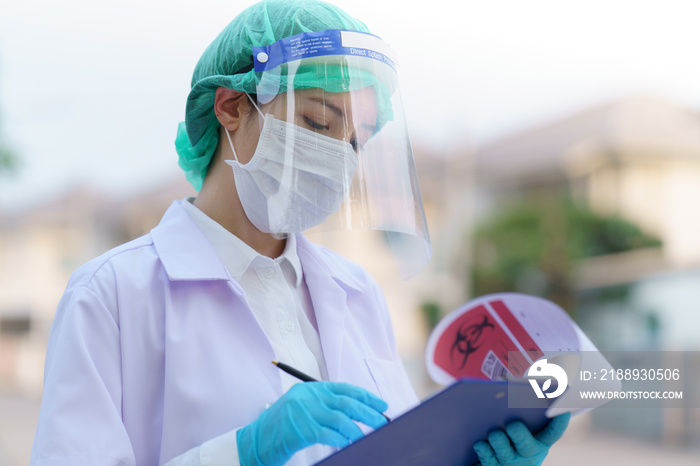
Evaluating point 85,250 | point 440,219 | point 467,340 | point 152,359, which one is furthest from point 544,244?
point 152,359

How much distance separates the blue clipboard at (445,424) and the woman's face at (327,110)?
2.15 feet

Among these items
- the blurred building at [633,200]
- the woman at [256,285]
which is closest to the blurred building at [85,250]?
the blurred building at [633,200]

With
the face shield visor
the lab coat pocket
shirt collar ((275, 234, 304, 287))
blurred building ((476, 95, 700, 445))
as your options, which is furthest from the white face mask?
blurred building ((476, 95, 700, 445))

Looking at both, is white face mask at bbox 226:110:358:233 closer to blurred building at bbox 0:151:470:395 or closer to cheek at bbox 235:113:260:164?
cheek at bbox 235:113:260:164

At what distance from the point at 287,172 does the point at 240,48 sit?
0.30m

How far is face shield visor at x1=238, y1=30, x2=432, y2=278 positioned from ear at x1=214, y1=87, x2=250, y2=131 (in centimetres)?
7

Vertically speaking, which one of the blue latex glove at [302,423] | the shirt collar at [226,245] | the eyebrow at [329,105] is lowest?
the blue latex glove at [302,423]

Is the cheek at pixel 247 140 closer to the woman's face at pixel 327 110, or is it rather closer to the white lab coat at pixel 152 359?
the woman's face at pixel 327 110

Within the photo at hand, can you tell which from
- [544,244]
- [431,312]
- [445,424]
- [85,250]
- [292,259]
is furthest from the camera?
[85,250]

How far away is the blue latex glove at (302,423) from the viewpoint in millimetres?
1086

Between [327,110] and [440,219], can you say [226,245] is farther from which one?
Answer: [440,219]

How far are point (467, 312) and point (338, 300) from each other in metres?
0.30

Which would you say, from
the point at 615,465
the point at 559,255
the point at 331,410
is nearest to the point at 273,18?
the point at 331,410

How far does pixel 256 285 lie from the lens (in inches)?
56.9
